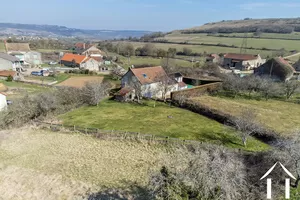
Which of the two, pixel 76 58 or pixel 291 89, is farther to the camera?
pixel 76 58

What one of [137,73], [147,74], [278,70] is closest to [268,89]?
[278,70]

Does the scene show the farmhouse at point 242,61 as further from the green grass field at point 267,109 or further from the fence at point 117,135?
the fence at point 117,135

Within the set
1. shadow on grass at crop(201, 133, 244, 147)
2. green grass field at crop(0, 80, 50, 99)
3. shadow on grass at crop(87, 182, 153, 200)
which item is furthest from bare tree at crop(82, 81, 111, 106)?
shadow on grass at crop(87, 182, 153, 200)

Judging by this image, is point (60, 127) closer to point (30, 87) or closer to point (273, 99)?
point (30, 87)

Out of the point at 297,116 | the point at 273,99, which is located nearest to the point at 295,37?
the point at 273,99

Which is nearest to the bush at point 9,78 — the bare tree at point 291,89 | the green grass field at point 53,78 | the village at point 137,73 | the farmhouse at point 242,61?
the village at point 137,73

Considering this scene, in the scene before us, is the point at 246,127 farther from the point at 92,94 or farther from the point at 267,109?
the point at 92,94

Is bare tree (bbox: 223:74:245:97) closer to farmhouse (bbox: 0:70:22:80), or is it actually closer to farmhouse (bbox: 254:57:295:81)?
farmhouse (bbox: 254:57:295:81)
